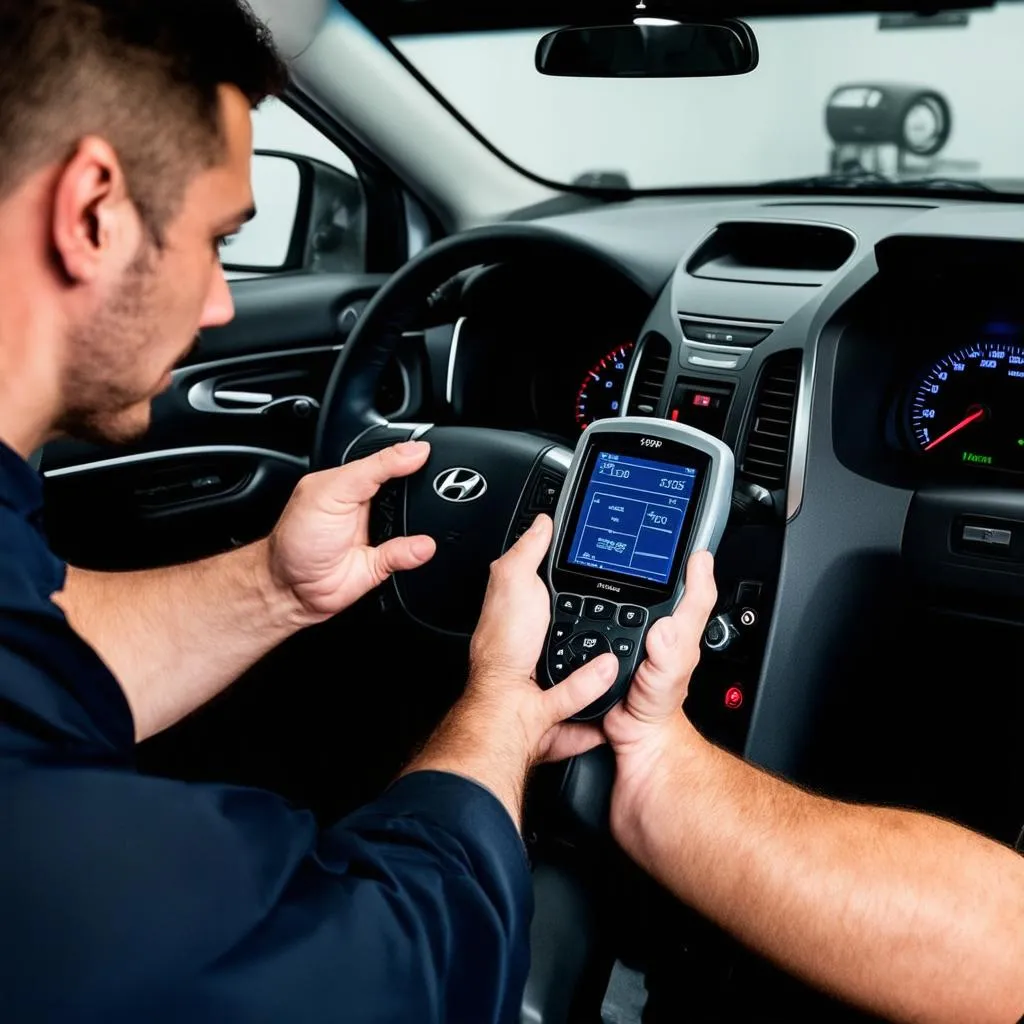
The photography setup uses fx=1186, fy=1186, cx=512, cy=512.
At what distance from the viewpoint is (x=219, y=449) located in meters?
2.65

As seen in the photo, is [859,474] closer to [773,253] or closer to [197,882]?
[773,253]

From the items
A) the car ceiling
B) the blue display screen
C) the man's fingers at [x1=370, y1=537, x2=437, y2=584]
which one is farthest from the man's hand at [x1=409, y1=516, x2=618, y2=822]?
the car ceiling

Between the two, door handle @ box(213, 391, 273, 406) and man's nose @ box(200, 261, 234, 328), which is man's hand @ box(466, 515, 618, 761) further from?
door handle @ box(213, 391, 273, 406)

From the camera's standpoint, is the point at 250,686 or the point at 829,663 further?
the point at 250,686

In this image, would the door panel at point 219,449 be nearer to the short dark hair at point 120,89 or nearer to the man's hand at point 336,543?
the man's hand at point 336,543

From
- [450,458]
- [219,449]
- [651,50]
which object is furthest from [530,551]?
[219,449]

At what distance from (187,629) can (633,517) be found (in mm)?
659

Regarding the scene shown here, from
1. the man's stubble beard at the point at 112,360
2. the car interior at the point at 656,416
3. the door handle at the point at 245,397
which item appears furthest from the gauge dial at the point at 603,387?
the man's stubble beard at the point at 112,360

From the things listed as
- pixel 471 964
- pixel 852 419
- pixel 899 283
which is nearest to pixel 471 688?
pixel 471 964

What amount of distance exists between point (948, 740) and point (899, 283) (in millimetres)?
795

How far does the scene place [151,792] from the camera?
0.88 metres

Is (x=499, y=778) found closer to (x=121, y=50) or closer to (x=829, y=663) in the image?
(x=121, y=50)

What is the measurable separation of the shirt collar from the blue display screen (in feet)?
2.35

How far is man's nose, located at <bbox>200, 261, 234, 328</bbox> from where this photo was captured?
1.23 metres
